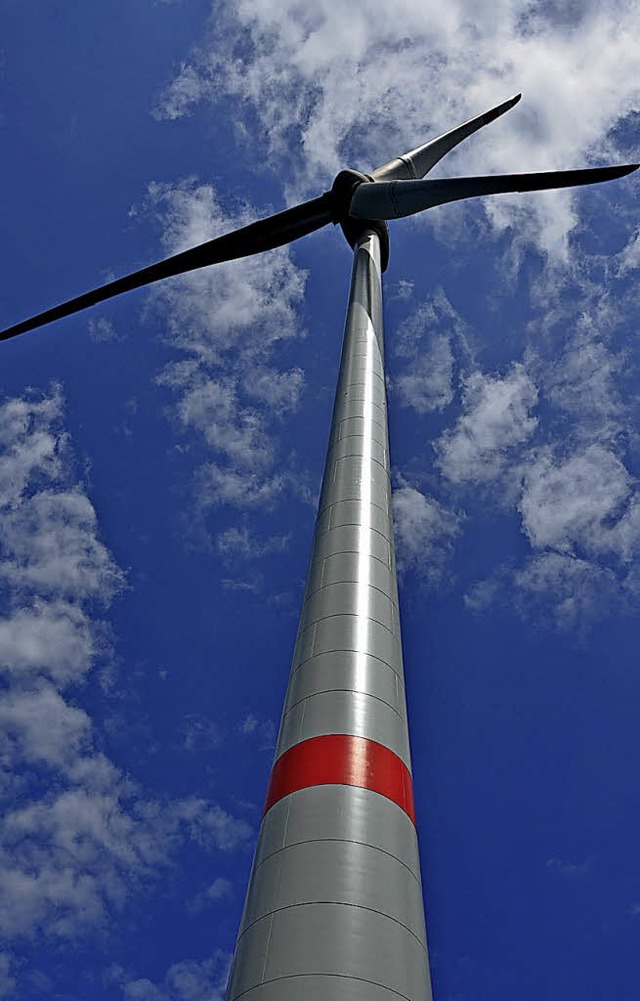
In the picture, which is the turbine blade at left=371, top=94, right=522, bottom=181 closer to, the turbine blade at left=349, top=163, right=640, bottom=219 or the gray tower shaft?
the turbine blade at left=349, top=163, right=640, bottom=219

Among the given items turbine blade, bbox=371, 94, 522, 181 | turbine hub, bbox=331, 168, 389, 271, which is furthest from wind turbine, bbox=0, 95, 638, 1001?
turbine blade, bbox=371, 94, 522, 181

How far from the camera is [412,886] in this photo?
10812mm

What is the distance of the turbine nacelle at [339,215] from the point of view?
28.1 meters

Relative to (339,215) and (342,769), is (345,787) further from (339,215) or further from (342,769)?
(339,215)

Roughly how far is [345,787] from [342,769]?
0.32 metres

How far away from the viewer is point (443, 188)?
27.4 m

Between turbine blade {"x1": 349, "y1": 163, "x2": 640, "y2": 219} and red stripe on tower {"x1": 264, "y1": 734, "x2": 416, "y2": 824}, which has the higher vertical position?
turbine blade {"x1": 349, "y1": 163, "x2": 640, "y2": 219}

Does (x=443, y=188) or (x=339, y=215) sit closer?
(x=443, y=188)

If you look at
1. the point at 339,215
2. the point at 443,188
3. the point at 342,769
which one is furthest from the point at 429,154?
the point at 342,769

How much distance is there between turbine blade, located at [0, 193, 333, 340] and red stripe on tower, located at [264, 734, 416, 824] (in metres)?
24.4

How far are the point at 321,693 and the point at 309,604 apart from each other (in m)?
2.69

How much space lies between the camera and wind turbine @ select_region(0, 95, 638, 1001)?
9.26 m

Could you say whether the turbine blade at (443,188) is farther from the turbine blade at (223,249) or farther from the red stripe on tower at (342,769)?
the red stripe on tower at (342,769)

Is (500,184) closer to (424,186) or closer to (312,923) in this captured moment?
(424,186)
